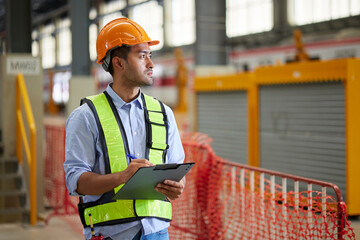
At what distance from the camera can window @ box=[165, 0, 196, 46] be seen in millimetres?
34250

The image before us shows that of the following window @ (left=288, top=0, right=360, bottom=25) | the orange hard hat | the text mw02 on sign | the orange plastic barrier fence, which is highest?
window @ (left=288, top=0, right=360, bottom=25)

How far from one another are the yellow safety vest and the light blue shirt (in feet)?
0.10

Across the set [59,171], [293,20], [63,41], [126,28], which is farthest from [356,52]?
[63,41]

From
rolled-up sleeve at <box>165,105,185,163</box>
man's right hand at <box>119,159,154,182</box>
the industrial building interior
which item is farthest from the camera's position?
the industrial building interior

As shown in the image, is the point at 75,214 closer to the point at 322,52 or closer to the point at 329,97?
the point at 329,97

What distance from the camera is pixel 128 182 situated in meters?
2.38

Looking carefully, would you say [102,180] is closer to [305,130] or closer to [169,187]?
[169,187]

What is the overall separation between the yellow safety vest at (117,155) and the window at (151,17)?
113 ft

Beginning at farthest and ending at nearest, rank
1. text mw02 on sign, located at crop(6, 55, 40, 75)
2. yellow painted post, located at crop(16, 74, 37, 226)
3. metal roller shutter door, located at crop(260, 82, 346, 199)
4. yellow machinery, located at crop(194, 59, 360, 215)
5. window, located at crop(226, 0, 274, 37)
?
window, located at crop(226, 0, 274, 37)
text mw02 on sign, located at crop(6, 55, 40, 75)
yellow painted post, located at crop(16, 74, 37, 226)
metal roller shutter door, located at crop(260, 82, 346, 199)
yellow machinery, located at crop(194, 59, 360, 215)

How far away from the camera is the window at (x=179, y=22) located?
112ft

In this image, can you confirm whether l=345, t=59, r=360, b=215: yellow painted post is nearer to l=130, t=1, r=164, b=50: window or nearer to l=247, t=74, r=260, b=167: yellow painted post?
l=247, t=74, r=260, b=167: yellow painted post

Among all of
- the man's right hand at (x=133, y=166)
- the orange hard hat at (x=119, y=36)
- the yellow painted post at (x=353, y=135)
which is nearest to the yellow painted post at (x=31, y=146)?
the yellow painted post at (x=353, y=135)

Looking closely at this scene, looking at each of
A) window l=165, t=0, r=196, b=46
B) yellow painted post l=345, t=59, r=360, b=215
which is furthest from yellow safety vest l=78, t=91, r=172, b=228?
window l=165, t=0, r=196, b=46

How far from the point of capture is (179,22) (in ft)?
116
